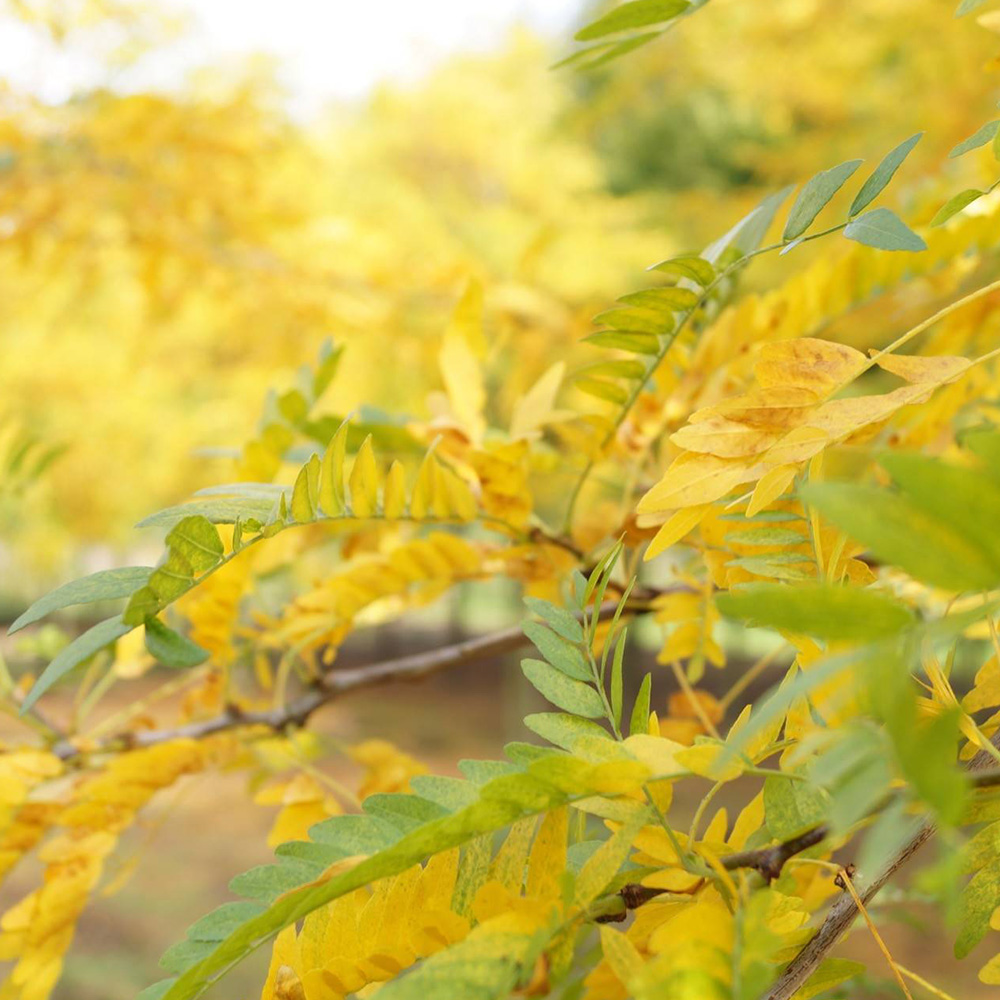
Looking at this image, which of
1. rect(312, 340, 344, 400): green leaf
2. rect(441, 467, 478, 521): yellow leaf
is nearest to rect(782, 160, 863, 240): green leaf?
rect(441, 467, 478, 521): yellow leaf

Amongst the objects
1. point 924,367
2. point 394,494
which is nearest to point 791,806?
point 924,367

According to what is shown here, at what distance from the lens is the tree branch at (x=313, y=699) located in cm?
57

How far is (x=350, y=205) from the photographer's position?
5.54 m

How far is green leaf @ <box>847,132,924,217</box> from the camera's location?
11.1 inches

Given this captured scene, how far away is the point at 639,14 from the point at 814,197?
94mm

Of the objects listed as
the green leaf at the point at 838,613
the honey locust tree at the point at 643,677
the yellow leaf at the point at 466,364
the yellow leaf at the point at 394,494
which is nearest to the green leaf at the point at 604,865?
the honey locust tree at the point at 643,677

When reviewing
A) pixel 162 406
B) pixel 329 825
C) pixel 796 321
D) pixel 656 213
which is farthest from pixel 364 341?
pixel 656 213

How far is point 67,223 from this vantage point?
1.97 meters

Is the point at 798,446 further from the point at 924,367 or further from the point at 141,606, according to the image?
the point at 141,606

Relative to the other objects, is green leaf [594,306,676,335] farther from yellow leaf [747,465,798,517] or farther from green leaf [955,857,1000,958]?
green leaf [955,857,1000,958]

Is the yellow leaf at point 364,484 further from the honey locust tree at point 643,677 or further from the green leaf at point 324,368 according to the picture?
the green leaf at point 324,368

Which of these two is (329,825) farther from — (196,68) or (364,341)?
(196,68)

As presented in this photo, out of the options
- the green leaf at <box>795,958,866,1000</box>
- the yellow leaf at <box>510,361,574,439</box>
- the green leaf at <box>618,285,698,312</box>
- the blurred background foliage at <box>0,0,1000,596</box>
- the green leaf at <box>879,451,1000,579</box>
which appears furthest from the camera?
the blurred background foliage at <box>0,0,1000,596</box>

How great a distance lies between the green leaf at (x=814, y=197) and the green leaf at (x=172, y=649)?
0.82 ft
